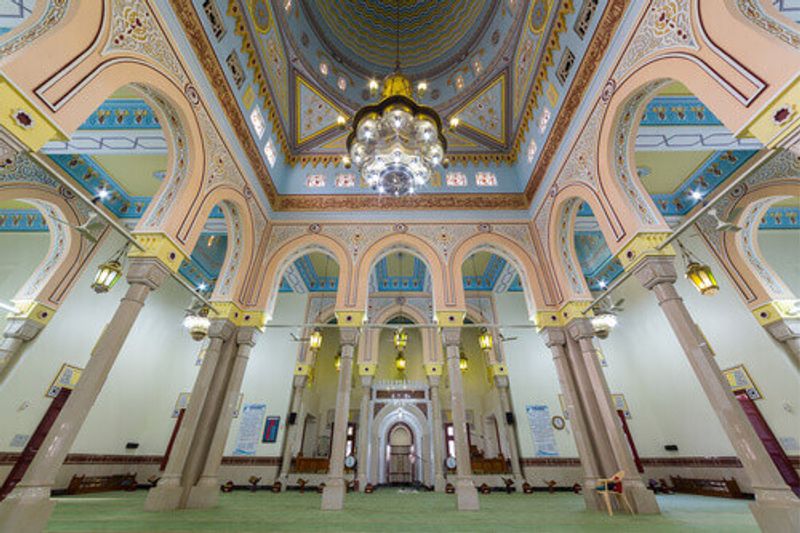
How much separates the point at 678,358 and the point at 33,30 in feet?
48.2

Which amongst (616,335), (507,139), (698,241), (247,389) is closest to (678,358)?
(616,335)

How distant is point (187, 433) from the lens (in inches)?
239

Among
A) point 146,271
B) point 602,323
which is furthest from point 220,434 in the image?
point 602,323

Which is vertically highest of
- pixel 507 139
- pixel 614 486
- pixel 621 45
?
pixel 507 139

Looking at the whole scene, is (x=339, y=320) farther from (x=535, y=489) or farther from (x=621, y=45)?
(x=535, y=489)

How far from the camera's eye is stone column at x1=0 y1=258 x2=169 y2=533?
345cm

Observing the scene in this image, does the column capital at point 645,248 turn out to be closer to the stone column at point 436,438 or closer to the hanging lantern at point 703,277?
the hanging lantern at point 703,277

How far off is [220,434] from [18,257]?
25.9 feet

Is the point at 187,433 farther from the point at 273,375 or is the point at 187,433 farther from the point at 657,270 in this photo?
the point at 657,270

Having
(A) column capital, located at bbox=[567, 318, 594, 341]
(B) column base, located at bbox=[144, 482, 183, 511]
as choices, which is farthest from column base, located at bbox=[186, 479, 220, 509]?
(A) column capital, located at bbox=[567, 318, 594, 341]

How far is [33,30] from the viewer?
356 cm

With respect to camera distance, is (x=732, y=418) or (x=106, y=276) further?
(x=106, y=276)

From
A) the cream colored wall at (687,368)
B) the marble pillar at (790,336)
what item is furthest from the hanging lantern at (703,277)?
the cream colored wall at (687,368)

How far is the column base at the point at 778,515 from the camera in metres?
3.44
